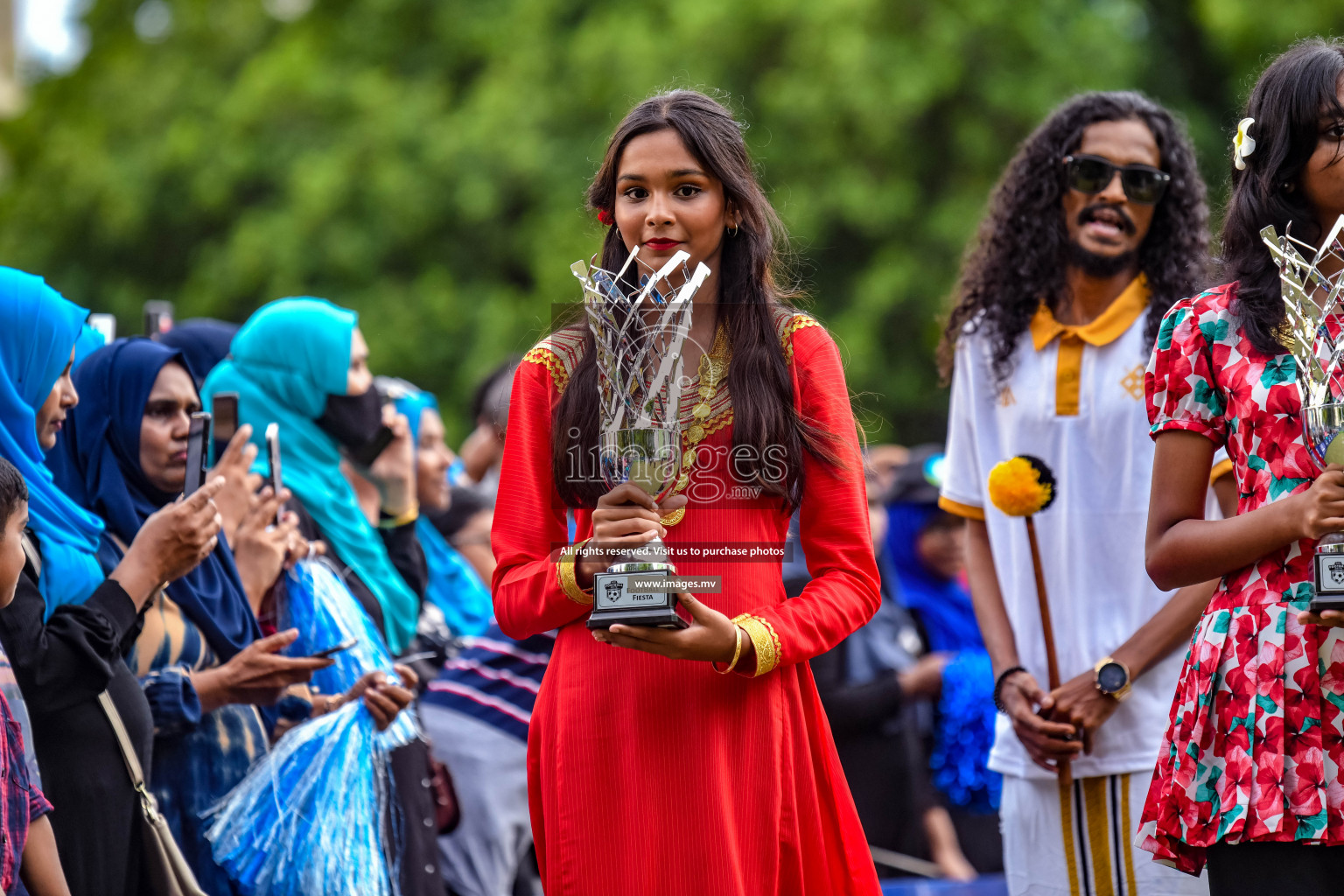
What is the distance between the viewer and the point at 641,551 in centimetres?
244

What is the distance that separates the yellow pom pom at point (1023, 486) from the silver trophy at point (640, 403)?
49.3 inches

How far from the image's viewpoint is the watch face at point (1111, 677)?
3480 millimetres

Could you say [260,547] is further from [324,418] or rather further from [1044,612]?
[1044,612]

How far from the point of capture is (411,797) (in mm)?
4453

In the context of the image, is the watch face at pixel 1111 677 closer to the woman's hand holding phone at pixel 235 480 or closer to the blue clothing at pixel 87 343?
the woman's hand holding phone at pixel 235 480

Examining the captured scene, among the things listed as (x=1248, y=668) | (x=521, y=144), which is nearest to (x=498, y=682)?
(x=1248, y=668)

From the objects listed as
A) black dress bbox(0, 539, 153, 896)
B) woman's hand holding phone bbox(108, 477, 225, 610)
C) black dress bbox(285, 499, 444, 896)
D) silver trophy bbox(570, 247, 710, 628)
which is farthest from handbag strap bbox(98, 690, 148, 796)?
silver trophy bbox(570, 247, 710, 628)

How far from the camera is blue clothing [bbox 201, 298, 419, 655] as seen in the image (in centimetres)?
497

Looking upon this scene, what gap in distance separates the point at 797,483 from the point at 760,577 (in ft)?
0.61

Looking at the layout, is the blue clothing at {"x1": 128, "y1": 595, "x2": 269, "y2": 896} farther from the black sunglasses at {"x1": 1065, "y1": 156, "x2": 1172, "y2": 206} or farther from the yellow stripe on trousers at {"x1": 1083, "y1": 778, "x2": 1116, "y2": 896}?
the black sunglasses at {"x1": 1065, "y1": 156, "x2": 1172, "y2": 206}

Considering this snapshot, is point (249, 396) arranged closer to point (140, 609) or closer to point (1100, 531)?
point (140, 609)

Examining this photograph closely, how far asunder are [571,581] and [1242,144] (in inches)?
58.5

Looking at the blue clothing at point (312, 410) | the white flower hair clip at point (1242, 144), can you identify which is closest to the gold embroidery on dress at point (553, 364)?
the white flower hair clip at point (1242, 144)

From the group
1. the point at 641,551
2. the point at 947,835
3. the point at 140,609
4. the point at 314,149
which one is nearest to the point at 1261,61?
the point at 641,551
